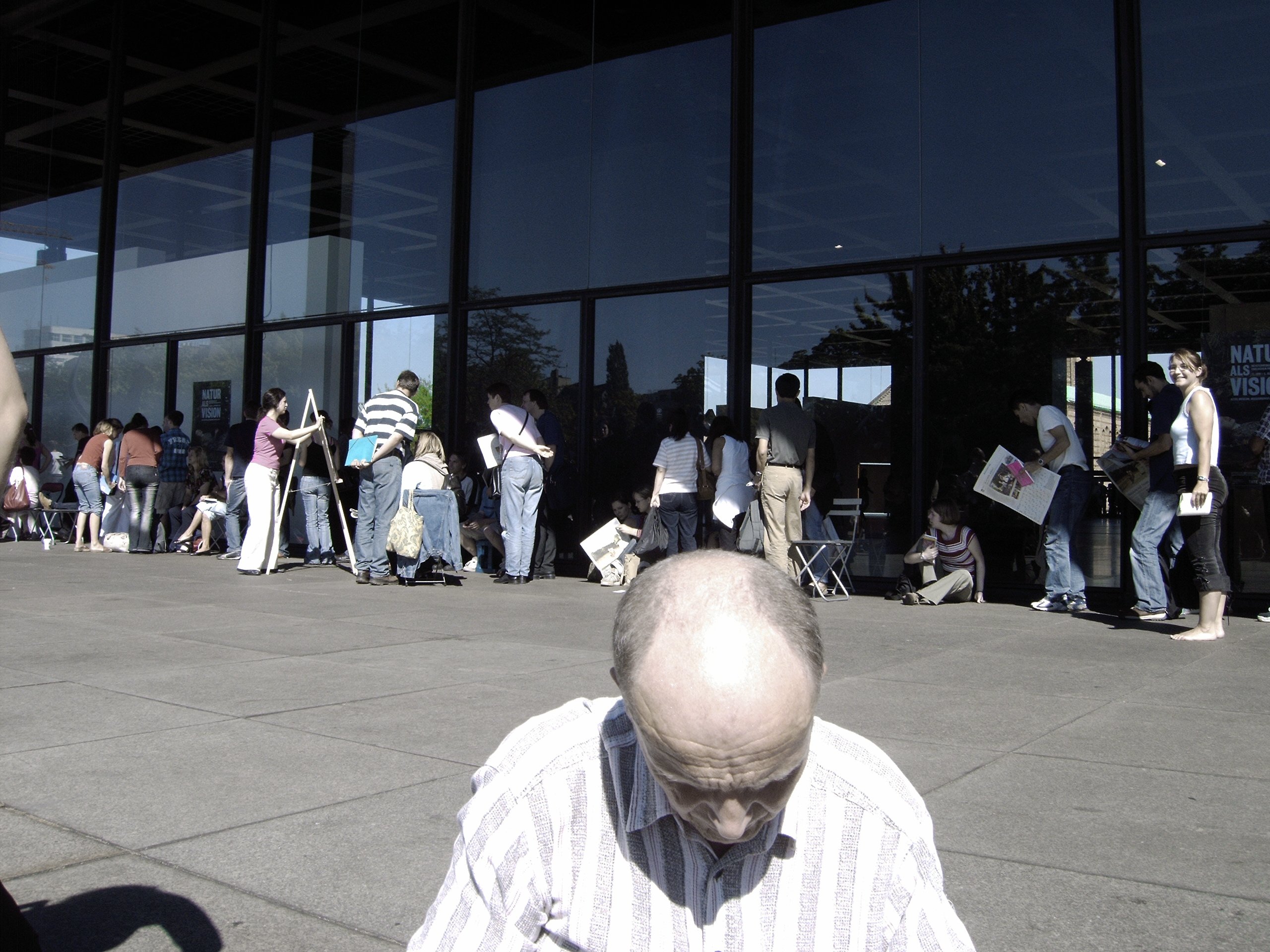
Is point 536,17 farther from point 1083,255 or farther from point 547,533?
point 1083,255

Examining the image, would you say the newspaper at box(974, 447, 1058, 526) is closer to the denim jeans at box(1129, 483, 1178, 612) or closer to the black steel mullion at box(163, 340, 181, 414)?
the denim jeans at box(1129, 483, 1178, 612)

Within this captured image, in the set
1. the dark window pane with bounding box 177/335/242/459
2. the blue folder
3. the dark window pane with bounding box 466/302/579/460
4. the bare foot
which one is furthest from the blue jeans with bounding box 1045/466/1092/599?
the dark window pane with bounding box 177/335/242/459

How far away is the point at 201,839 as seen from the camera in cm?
326

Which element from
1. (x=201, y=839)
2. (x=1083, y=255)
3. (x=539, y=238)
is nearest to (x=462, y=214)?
(x=539, y=238)

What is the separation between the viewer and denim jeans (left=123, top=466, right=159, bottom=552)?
1427 cm

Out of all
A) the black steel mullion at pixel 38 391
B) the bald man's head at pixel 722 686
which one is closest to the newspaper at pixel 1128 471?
the bald man's head at pixel 722 686

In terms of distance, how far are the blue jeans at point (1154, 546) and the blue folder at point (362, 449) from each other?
6566 mm

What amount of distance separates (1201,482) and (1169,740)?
10.6ft

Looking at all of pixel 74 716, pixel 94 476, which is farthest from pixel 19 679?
pixel 94 476

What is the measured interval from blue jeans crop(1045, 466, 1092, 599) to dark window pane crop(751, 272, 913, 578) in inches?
56.0

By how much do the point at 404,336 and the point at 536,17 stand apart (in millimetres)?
3973

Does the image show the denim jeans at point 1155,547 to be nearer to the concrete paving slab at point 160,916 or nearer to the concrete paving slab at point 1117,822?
the concrete paving slab at point 1117,822

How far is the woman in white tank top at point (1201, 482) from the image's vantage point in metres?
Answer: 7.30

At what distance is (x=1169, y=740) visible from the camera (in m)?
4.63
